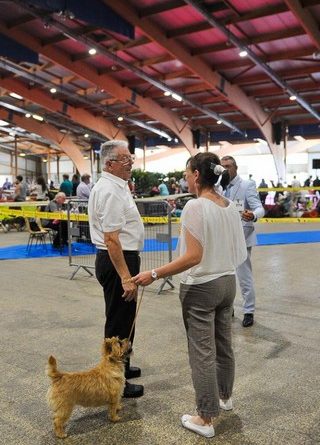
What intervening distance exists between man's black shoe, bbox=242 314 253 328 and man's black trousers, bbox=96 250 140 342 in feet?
5.69

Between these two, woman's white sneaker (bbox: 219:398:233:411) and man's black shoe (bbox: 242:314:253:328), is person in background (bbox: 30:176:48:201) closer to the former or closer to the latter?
man's black shoe (bbox: 242:314:253:328)

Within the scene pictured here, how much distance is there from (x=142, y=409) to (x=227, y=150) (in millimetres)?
28061

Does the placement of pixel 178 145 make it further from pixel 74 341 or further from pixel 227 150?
pixel 74 341

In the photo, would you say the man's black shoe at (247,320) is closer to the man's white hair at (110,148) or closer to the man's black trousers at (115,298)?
the man's black trousers at (115,298)

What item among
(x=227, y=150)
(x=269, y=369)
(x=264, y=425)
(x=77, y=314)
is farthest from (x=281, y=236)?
(x=227, y=150)

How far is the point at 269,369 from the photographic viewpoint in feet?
10.7

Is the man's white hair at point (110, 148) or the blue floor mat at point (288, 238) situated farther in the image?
the blue floor mat at point (288, 238)

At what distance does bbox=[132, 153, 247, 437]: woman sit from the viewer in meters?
2.23

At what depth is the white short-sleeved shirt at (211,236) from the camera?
87.4 inches

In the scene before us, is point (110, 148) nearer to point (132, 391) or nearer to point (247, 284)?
point (132, 391)

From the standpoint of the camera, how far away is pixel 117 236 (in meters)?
2.58

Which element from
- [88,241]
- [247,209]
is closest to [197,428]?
[247,209]

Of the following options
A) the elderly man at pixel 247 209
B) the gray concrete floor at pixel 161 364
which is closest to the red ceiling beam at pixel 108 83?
the gray concrete floor at pixel 161 364

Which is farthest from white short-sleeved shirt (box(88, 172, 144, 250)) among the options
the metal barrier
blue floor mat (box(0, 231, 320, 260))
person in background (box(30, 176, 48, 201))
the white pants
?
person in background (box(30, 176, 48, 201))
